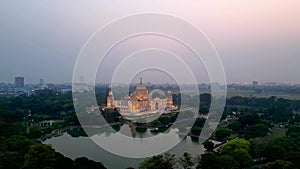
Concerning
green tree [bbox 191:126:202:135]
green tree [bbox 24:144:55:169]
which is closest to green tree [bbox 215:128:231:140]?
green tree [bbox 191:126:202:135]

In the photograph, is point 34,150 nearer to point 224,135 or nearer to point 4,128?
point 4,128

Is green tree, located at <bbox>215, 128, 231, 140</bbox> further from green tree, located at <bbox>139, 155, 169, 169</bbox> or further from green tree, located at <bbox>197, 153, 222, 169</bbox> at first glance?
green tree, located at <bbox>139, 155, 169, 169</bbox>

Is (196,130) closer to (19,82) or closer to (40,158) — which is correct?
(40,158)

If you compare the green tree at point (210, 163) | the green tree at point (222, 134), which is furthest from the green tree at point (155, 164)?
the green tree at point (222, 134)

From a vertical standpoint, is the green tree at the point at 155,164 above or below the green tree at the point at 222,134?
above

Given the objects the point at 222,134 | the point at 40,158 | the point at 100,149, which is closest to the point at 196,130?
the point at 222,134

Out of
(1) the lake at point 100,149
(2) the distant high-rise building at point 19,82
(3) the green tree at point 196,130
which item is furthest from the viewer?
(2) the distant high-rise building at point 19,82

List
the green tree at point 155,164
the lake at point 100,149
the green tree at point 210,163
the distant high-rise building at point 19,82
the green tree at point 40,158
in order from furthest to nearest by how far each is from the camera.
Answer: the distant high-rise building at point 19,82
the lake at point 100,149
the green tree at point 210,163
the green tree at point 155,164
the green tree at point 40,158

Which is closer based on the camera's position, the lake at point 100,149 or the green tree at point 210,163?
the green tree at point 210,163

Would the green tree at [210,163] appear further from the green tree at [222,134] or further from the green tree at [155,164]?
the green tree at [222,134]

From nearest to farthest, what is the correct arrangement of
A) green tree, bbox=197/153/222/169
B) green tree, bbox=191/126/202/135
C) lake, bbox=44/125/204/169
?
green tree, bbox=197/153/222/169, lake, bbox=44/125/204/169, green tree, bbox=191/126/202/135

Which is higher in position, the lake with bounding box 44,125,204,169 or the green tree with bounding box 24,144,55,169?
the green tree with bounding box 24,144,55,169
